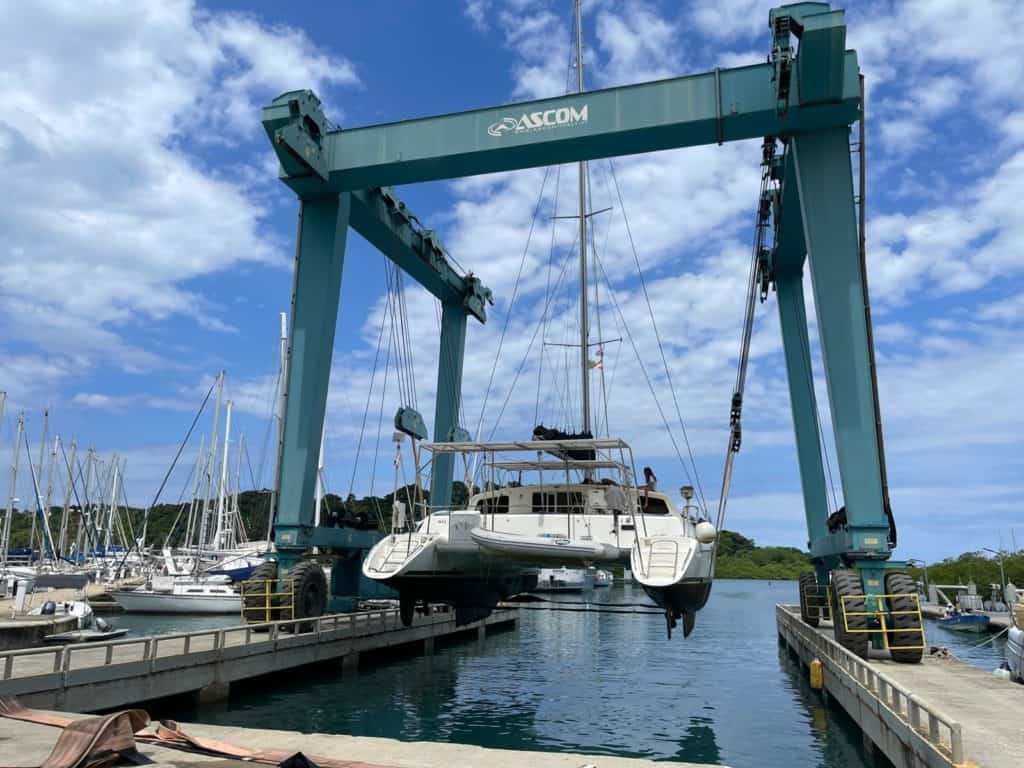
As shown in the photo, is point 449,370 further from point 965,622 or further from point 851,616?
point 965,622

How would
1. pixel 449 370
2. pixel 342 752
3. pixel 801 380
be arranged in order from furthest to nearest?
pixel 449 370, pixel 801 380, pixel 342 752

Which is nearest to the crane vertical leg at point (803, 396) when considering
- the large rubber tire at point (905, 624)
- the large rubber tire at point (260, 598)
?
the large rubber tire at point (905, 624)

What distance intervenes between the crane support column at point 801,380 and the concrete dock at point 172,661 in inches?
520

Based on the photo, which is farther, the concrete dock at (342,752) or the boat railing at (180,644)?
the boat railing at (180,644)

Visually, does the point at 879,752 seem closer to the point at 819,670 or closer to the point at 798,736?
the point at 798,736

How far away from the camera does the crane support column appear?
24141 millimetres

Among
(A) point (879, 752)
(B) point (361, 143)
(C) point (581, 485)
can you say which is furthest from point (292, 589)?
(A) point (879, 752)

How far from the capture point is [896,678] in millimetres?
12664

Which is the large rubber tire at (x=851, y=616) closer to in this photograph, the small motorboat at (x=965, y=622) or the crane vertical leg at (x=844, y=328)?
the crane vertical leg at (x=844, y=328)

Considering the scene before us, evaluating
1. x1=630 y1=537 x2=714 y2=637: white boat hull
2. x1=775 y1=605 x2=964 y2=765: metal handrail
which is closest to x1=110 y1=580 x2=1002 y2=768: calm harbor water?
x1=775 y1=605 x2=964 y2=765: metal handrail

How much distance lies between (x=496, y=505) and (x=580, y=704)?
4.56 metres

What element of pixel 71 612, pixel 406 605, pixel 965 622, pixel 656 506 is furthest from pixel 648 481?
pixel 965 622

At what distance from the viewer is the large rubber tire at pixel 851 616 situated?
1456cm

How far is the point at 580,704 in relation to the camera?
16.8 m
